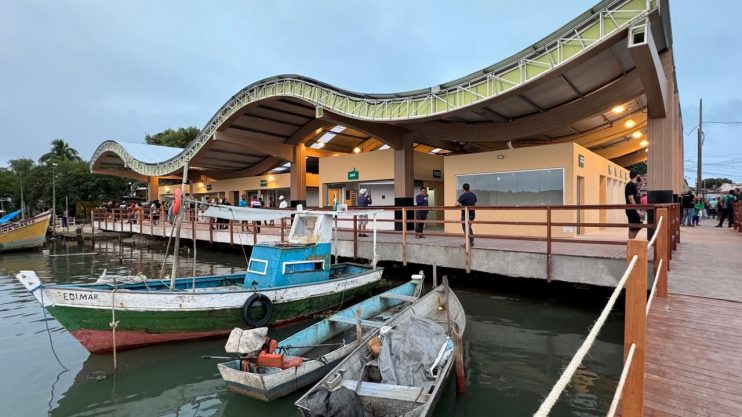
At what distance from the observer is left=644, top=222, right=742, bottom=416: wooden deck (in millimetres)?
2883

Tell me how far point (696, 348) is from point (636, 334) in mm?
1785

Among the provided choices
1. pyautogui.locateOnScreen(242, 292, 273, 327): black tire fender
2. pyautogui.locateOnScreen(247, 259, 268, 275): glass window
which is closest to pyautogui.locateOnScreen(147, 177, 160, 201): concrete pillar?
pyautogui.locateOnScreen(247, 259, 268, 275): glass window

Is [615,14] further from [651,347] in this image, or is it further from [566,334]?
[651,347]

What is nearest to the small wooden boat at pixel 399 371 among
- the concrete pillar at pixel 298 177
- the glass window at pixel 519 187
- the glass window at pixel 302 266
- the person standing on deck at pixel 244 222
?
the glass window at pixel 302 266

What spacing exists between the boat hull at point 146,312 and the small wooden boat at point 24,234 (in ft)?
69.4

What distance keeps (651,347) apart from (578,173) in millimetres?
10982

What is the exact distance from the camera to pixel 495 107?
45.6 ft

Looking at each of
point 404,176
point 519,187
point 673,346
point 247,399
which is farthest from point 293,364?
point 404,176

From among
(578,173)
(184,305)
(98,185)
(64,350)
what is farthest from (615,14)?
(98,185)

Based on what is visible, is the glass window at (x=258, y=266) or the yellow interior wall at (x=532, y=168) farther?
the yellow interior wall at (x=532, y=168)

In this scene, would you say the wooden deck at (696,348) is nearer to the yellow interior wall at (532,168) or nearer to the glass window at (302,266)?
the glass window at (302,266)

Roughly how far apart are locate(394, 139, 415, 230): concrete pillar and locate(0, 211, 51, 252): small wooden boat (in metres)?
21.3

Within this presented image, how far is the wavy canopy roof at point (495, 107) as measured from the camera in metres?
10.1

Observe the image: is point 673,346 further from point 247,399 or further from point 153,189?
point 153,189
